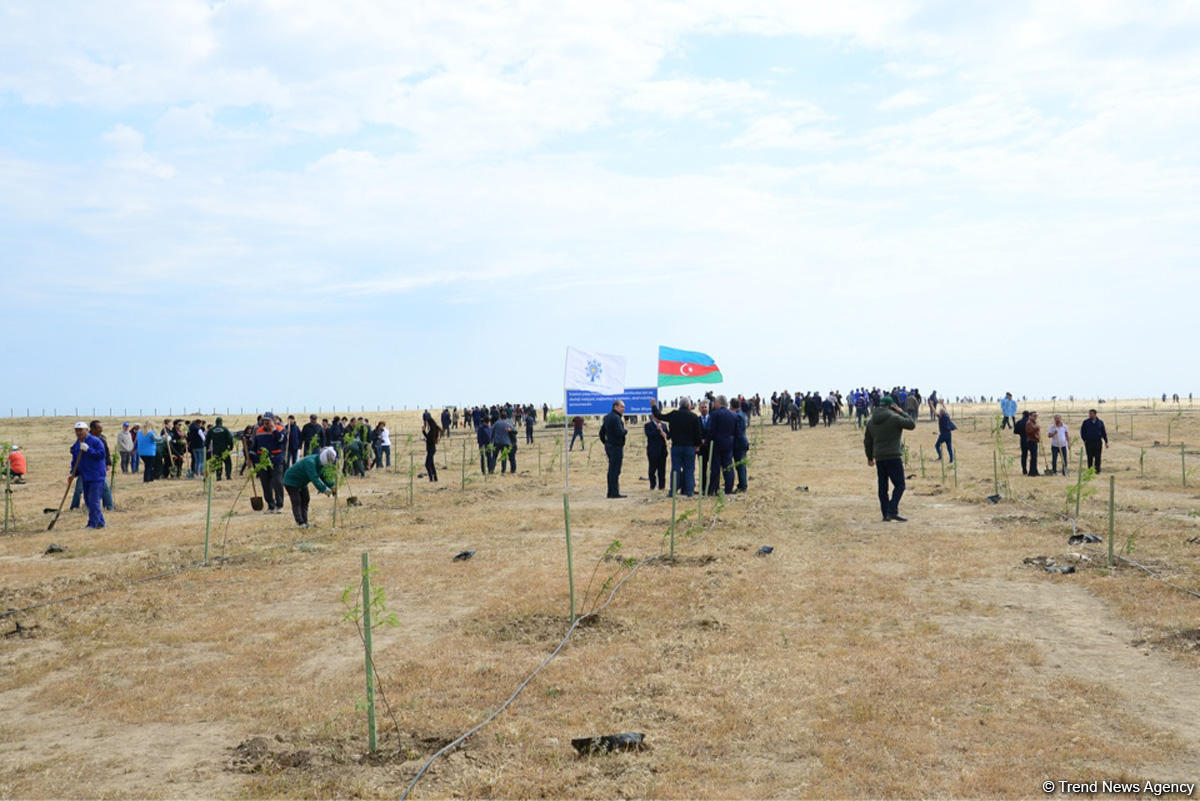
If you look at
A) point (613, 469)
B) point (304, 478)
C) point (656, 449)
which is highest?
point (656, 449)

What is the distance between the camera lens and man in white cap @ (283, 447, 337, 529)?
14.6 meters

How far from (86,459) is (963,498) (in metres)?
15.5

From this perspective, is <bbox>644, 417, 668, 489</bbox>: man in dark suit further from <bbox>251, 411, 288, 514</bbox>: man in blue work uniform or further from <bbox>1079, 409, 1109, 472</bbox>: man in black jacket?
<bbox>1079, 409, 1109, 472</bbox>: man in black jacket

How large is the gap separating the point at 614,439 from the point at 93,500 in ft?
30.9

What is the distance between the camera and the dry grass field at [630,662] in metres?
5.24

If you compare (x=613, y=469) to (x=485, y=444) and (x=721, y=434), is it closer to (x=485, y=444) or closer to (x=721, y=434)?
(x=721, y=434)

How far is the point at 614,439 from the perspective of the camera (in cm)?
1875

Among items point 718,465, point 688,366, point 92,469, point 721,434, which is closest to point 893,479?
point 721,434

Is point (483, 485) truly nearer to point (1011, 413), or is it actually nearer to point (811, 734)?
point (811, 734)

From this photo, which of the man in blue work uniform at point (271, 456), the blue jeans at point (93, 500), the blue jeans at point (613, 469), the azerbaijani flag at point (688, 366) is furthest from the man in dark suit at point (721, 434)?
the azerbaijani flag at point (688, 366)

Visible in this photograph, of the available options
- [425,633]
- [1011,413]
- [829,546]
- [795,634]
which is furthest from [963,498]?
[1011,413]

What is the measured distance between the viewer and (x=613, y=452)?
19188 mm

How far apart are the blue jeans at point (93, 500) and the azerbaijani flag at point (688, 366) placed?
76.7 feet

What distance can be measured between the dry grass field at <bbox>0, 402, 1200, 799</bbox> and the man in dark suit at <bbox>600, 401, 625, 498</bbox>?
144 inches
